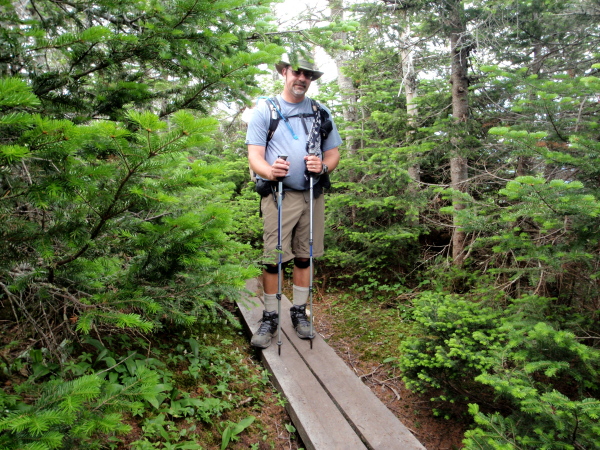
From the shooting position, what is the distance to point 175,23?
227cm

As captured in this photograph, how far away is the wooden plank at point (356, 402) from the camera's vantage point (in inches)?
112

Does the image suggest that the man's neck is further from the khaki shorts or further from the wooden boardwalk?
the wooden boardwalk

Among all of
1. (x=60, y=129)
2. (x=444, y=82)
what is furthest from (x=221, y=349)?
(x=444, y=82)

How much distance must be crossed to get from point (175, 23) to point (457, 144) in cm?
440

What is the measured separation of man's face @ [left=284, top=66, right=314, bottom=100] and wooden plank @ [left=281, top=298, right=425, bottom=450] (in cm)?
283

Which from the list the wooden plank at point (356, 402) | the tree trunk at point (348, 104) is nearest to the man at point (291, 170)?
the wooden plank at point (356, 402)

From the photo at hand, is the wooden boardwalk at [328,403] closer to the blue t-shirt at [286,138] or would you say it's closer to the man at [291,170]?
the man at [291,170]

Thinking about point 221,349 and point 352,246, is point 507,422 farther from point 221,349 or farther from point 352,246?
point 352,246

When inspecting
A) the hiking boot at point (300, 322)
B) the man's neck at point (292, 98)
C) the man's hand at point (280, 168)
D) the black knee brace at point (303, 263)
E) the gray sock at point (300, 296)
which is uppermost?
the man's neck at point (292, 98)

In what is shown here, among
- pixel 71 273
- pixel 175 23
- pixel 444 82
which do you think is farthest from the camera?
pixel 444 82

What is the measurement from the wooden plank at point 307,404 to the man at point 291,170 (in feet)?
0.94

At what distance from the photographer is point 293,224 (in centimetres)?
429

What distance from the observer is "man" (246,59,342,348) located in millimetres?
4082

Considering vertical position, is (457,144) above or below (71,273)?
Result: above
